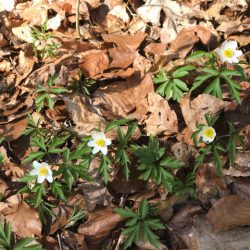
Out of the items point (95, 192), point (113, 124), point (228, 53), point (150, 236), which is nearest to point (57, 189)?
point (95, 192)

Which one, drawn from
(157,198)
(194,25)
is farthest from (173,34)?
(157,198)

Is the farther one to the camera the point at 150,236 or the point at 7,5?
the point at 7,5

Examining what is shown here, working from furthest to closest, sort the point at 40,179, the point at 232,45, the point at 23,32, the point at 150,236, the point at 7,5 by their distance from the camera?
the point at 7,5, the point at 23,32, the point at 232,45, the point at 40,179, the point at 150,236

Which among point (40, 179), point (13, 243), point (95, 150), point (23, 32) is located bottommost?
point (13, 243)

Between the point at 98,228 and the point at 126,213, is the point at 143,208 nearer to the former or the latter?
the point at 126,213

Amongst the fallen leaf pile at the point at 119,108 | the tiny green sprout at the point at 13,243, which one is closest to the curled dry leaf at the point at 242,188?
the fallen leaf pile at the point at 119,108

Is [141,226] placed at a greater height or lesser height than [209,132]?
lesser

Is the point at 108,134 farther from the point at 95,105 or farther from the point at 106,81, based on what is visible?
the point at 106,81
